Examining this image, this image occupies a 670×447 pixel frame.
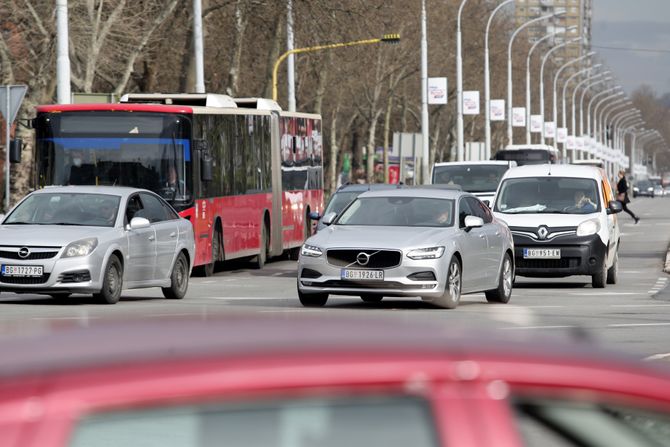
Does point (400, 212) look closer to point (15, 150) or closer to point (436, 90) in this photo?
point (15, 150)

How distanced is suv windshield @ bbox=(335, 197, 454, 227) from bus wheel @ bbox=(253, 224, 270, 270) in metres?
11.8

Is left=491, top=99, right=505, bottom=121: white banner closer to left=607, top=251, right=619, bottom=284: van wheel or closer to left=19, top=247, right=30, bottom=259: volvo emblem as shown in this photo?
left=607, top=251, right=619, bottom=284: van wheel

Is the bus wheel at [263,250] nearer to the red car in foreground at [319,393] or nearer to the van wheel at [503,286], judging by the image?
the van wheel at [503,286]

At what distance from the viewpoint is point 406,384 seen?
2781mm

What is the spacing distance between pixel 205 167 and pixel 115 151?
1.55m

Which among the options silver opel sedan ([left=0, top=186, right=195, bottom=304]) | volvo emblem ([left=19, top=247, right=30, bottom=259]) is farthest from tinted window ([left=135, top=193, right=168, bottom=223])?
volvo emblem ([left=19, top=247, right=30, bottom=259])

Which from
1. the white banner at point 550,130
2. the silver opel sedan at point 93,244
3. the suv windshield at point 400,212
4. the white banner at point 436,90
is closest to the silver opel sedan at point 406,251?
the suv windshield at point 400,212

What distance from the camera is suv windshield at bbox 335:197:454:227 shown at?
20.3 meters

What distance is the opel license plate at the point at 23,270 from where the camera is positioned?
20062 mm

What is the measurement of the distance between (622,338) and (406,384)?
13748 millimetres

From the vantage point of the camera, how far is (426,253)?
1930cm

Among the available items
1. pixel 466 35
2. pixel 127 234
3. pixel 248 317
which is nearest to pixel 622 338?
pixel 127 234

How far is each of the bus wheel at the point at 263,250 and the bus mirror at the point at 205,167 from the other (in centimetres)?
549

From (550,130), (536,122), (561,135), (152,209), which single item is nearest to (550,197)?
(152,209)
